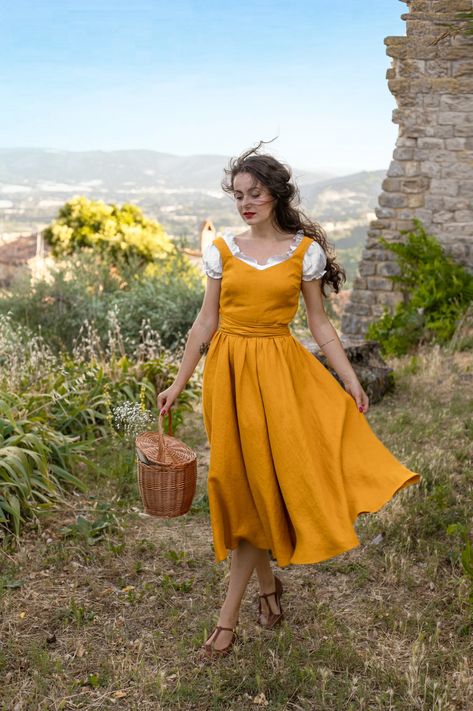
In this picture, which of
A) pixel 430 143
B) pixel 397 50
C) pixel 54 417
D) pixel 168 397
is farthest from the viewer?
pixel 430 143

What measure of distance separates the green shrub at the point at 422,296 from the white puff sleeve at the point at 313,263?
16.4 feet

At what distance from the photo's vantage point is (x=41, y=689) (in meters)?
2.58

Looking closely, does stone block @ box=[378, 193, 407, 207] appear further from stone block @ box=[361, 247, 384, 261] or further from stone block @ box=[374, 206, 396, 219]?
stone block @ box=[361, 247, 384, 261]

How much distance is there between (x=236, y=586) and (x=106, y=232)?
41.5 feet

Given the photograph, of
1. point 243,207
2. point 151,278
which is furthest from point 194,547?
point 151,278

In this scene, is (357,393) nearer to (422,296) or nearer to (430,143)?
(422,296)

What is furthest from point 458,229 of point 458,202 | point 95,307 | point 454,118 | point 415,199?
point 95,307

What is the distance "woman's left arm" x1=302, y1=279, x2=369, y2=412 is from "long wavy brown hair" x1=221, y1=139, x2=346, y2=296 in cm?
6

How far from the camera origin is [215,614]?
10.1ft

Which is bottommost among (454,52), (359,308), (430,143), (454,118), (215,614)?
(215,614)

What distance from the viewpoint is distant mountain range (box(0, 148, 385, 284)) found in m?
34.0

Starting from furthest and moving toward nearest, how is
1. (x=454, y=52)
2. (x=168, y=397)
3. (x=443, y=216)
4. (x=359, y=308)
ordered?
(x=359, y=308) → (x=443, y=216) → (x=454, y=52) → (x=168, y=397)

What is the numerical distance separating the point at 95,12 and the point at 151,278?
89081 millimetres

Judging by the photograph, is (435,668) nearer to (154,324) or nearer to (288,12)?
(154,324)
